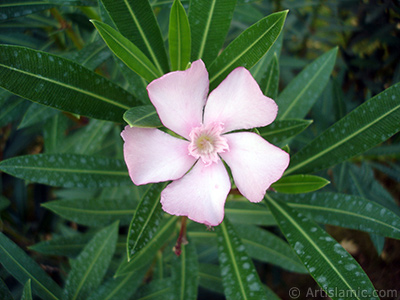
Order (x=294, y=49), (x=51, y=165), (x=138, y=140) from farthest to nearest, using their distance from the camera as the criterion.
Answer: (x=294, y=49)
(x=51, y=165)
(x=138, y=140)

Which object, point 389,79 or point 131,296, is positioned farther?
point 389,79

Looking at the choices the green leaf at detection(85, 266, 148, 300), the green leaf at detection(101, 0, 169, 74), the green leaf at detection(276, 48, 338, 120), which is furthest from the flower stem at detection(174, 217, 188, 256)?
the green leaf at detection(276, 48, 338, 120)

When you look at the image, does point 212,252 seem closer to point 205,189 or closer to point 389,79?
point 205,189

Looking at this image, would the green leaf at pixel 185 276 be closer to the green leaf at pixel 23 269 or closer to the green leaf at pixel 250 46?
the green leaf at pixel 23 269

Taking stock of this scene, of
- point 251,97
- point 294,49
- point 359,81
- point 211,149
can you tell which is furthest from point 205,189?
point 294,49

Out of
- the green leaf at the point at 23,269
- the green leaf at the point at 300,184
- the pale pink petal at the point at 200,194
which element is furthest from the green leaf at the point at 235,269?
the green leaf at the point at 23,269

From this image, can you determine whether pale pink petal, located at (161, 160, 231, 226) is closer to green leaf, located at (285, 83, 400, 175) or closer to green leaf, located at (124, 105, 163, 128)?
green leaf, located at (124, 105, 163, 128)
